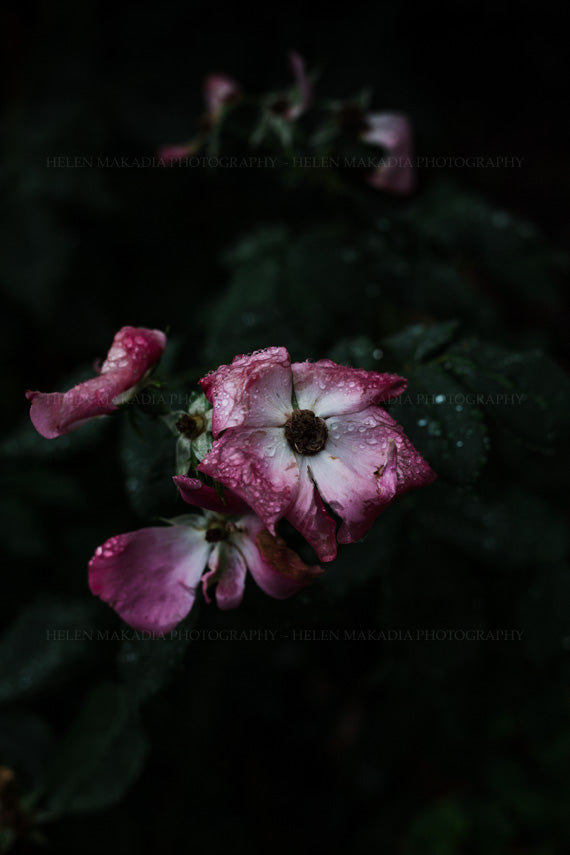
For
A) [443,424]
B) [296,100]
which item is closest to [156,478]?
[443,424]

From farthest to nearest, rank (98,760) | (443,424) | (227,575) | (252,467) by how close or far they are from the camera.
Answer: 1. (98,760)
2. (443,424)
3. (227,575)
4. (252,467)

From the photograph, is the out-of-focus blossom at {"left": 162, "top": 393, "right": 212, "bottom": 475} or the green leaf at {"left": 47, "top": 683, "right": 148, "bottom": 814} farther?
the green leaf at {"left": 47, "top": 683, "right": 148, "bottom": 814}

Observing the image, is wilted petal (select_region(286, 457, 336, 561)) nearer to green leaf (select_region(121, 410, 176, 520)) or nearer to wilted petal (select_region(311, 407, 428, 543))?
wilted petal (select_region(311, 407, 428, 543))

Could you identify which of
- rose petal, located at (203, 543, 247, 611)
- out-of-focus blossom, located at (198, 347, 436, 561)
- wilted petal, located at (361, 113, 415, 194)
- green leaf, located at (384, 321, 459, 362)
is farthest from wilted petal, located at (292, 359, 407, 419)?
wilted petal, located at (361, 113, 415, 194)

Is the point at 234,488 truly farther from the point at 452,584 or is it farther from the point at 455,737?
the point at 455,737

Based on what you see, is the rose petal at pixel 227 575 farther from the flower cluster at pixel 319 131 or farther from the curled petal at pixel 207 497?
the flower cluster at pixel 319 131

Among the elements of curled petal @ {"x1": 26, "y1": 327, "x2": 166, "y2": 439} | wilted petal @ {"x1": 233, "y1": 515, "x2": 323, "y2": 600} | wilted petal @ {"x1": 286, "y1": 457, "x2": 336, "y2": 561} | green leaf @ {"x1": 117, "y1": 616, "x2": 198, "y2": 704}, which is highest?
curled petal @ {"x1": 26, "y1": 327, "x2": 166, "y2": 439}

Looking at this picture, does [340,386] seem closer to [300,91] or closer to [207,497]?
[207,497]
